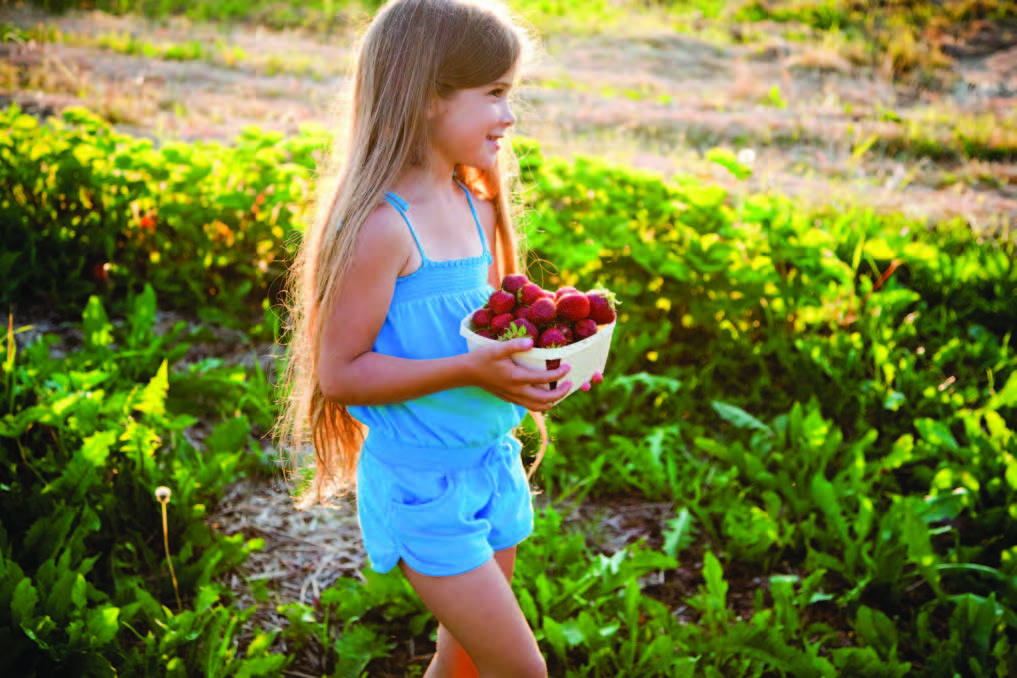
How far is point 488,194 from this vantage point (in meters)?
1.92

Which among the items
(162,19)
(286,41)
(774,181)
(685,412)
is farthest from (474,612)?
(162,19)

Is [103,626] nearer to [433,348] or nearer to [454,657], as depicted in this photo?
[454,657]

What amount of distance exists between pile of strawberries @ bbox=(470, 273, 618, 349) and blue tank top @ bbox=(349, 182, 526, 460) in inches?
4.1

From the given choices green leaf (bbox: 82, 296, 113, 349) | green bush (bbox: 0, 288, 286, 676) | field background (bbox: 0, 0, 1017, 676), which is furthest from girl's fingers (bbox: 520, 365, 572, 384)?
green leaf (bbox: 82, 296, 113, 349)

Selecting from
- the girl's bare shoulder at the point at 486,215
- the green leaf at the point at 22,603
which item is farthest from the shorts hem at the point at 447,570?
the green leaf at the point at 22,603

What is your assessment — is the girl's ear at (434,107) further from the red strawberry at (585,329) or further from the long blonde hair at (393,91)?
the red strawberry at (585,329)

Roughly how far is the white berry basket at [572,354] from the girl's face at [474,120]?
1.09 feet

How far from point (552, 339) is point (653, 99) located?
762 cm

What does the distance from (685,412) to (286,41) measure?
8314 mm

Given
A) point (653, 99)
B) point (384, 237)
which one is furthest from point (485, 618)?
point (653, 99)

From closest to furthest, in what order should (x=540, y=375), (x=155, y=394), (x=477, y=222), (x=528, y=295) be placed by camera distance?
(x=540, y=375) < (x=528, y=295) < (x=477, y=222) < (x=155, y=394)

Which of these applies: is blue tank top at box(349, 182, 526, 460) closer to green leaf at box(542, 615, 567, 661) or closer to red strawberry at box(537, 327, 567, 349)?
red strawberry at box(537, 327, 567, 349)

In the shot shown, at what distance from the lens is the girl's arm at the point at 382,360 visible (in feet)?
4.82

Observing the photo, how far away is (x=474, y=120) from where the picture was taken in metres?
1.58
